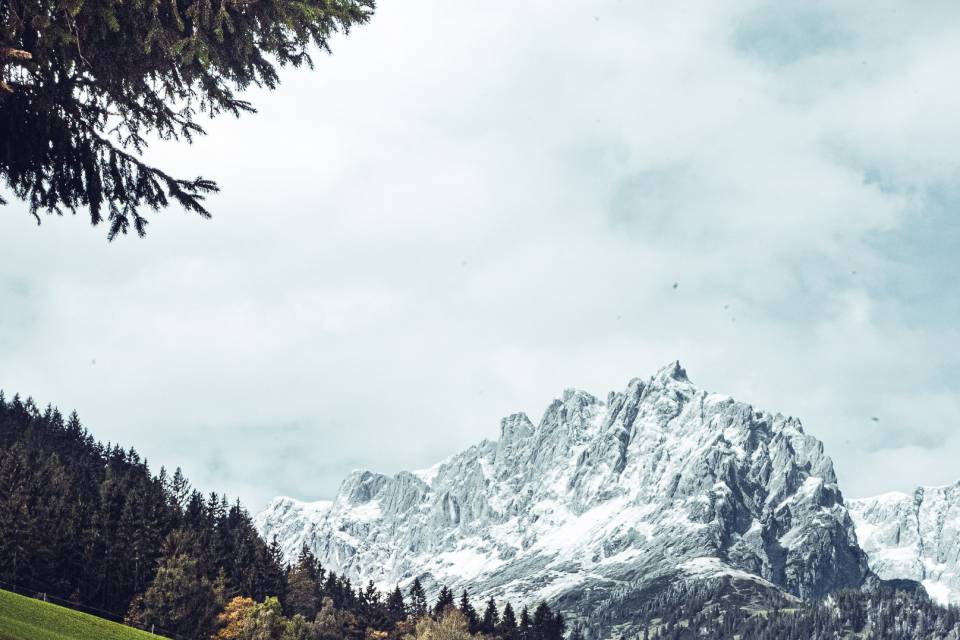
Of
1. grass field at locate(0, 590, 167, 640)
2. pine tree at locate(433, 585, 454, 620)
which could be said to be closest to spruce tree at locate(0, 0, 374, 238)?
grass field at locate(0, 590, 167, 640)

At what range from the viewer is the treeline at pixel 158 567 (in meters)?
93.2

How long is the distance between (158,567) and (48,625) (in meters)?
58.7

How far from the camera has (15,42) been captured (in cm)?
1414

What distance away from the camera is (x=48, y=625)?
43.9 metres

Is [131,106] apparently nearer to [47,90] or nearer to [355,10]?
[47,90]

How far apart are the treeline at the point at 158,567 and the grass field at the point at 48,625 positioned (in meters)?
34.3

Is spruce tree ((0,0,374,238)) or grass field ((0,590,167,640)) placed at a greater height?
spruce tree ((0,0,374,238))

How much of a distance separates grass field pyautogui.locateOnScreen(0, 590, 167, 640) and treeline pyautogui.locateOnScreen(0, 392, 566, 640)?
34332mm

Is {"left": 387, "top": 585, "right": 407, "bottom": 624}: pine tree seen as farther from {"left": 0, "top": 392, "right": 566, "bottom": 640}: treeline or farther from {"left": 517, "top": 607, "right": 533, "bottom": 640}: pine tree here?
{"left": 517, "top": 607, "right": 533, "bottom": 640}: pine tree

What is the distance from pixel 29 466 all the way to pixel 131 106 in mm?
116802

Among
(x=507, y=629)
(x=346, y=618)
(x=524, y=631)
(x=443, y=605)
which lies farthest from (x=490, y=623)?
(x=346, y=618)

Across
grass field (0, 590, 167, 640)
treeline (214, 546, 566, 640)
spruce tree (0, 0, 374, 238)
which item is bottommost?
grass field (0, 590, 167, 640)

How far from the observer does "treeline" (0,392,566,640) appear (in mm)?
93250

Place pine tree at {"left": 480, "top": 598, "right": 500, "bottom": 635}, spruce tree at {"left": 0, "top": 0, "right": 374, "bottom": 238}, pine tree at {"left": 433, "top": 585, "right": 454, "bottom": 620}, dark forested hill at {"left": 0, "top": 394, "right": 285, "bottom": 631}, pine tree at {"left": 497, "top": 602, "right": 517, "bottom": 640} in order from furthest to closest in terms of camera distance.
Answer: pine tree at {"left": 497, "top": 602, "right": 517, "bottom": 640}
pine tree at {"left": 480, "top": 598, "right": 500, "bottom": 635}
pine tree at {"left": 433, "top": 585, "right": 454, "bottom": 620}
dark forested hill at {"left": 0, "top": 394, "right": 285, "bottom": 631}
spruce tree at {"left": 0, "top": 0, "right": 374, "bottom": 238}
